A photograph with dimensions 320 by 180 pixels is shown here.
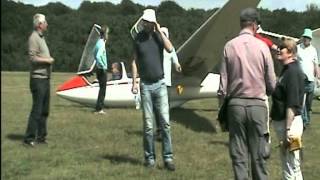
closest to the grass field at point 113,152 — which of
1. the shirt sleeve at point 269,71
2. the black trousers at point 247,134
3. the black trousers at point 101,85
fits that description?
the black trousers at point 101,85

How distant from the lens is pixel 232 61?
444cm

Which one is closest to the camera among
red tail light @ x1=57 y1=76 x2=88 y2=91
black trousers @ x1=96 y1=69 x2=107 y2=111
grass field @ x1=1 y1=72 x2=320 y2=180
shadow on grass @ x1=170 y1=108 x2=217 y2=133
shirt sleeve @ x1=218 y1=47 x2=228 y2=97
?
shirt sleeve @ x1=218 y1=47 x2=228 y2=97

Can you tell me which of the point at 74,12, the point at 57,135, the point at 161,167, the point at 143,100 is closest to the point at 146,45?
the point at 143,100

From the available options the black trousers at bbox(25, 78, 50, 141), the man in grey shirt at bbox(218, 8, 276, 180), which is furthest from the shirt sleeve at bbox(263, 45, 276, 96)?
the black trousers at bbox(25, 78, 50, 141)

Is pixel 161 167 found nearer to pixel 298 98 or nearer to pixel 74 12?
pixel 298 98

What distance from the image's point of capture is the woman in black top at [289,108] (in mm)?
4633

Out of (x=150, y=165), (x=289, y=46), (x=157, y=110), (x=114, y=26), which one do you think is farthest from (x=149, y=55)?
(x=114, y=26)

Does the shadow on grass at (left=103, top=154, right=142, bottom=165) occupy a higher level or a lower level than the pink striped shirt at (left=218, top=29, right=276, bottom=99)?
lower

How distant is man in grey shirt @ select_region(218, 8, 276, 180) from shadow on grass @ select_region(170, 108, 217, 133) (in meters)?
5.23

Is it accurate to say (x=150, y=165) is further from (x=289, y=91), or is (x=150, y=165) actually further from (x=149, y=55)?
(x=289, y=91)

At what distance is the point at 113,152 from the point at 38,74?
58.4 inches

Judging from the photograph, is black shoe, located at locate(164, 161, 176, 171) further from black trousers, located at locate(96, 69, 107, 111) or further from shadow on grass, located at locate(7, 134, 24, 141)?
black trousers, located at locate(96, 69, 107, 111)

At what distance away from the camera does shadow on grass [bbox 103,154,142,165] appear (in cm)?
654

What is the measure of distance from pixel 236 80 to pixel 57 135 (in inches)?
194
